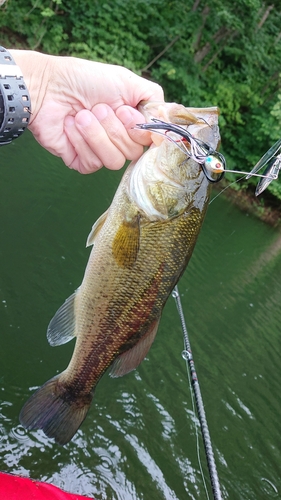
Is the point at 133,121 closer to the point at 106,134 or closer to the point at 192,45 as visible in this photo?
the point at 106,134

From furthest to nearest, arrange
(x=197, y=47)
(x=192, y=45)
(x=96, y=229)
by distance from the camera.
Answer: (x=197, y=47)
(x=192, y=45)
(x=96, y=229)

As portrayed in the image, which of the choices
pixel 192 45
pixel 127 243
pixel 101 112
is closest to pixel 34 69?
pixel 101 112

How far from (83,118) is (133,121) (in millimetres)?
226

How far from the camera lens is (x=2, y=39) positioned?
14508 millimetres

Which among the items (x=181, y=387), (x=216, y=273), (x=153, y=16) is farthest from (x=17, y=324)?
(x=153, y=16)

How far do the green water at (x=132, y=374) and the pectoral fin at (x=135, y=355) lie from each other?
6.66 feet

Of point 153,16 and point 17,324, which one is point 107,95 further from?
point 153,16

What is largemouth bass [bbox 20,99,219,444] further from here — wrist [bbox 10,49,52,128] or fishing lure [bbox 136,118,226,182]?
wrist [bbox 10,49,52,128]

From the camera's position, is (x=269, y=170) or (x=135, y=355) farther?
(x=135, y=355)

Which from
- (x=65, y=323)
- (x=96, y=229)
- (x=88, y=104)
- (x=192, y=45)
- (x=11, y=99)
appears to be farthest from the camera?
(x=192, y=45)

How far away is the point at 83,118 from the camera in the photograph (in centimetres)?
198

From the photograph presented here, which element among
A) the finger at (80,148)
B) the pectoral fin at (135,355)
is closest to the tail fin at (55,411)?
the pectoral fin at (135,355)

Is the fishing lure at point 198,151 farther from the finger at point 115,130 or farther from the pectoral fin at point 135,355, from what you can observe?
the pectoral fin at point 135,355

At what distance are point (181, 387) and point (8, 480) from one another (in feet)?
11.6
